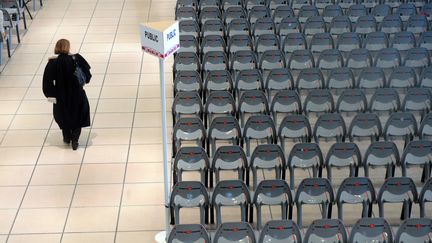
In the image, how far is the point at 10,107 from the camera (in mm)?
9820

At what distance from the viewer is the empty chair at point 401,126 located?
786cm

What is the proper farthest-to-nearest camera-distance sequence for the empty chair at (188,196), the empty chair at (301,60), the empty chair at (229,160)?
1. the empty chair at (301,60)
2. the empty chair at (229,160)
3. the empty chair at (188,196)

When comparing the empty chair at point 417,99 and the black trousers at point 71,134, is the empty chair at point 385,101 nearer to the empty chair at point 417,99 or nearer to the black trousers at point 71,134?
the empty chair at point 417,99

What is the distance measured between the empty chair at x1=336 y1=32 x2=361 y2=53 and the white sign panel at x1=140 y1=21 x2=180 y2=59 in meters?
4.06

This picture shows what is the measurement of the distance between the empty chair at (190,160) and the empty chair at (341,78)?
95.2 inches

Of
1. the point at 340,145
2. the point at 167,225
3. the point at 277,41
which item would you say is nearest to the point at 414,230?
the point at 340,145

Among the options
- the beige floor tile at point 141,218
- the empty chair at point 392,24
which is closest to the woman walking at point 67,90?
the beige floor tile at point 141,218

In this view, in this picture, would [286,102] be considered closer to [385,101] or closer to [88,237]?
[385,101]

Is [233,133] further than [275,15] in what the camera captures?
No

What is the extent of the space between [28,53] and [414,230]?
301 inches

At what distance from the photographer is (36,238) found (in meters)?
7.11

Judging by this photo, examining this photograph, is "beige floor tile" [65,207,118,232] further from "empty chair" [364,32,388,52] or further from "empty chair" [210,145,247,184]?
"empty chair" [364,32,388,52]

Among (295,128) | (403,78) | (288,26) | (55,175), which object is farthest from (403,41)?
(55,175)

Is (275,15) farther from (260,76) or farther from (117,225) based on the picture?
(117,225)
